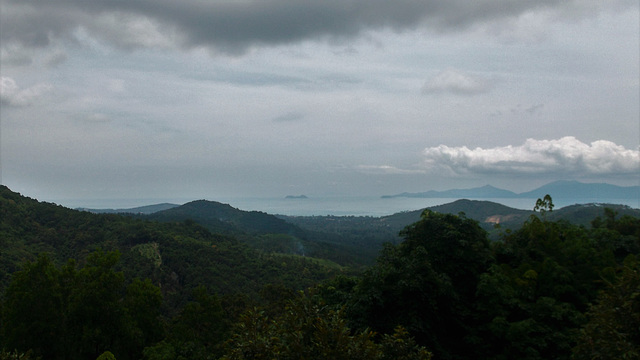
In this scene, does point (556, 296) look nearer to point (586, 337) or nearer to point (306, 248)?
point (586, 337)

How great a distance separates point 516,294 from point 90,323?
62.5 feet

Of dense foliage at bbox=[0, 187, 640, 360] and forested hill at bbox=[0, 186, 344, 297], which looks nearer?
dense foliage at bbox=[0, 187, 640, 360]

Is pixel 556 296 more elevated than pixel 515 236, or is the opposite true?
pixel 515 236

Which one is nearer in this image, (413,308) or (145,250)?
(413,308)

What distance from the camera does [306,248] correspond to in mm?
130125

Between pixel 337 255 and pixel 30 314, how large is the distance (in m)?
108

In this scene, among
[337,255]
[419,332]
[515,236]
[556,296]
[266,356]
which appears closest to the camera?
[266,356]

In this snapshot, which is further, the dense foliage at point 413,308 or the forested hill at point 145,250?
the forested hill at point 145,250

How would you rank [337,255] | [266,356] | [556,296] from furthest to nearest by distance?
[337,255]
[556,296]
[266,356]

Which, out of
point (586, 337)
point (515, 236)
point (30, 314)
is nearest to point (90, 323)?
point (30, 314)

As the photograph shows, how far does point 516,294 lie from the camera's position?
16609mm

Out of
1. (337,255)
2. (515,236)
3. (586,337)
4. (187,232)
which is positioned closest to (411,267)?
(586,337)

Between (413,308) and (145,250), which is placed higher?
(413,308)

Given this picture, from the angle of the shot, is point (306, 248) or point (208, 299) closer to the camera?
point (208, 299)
